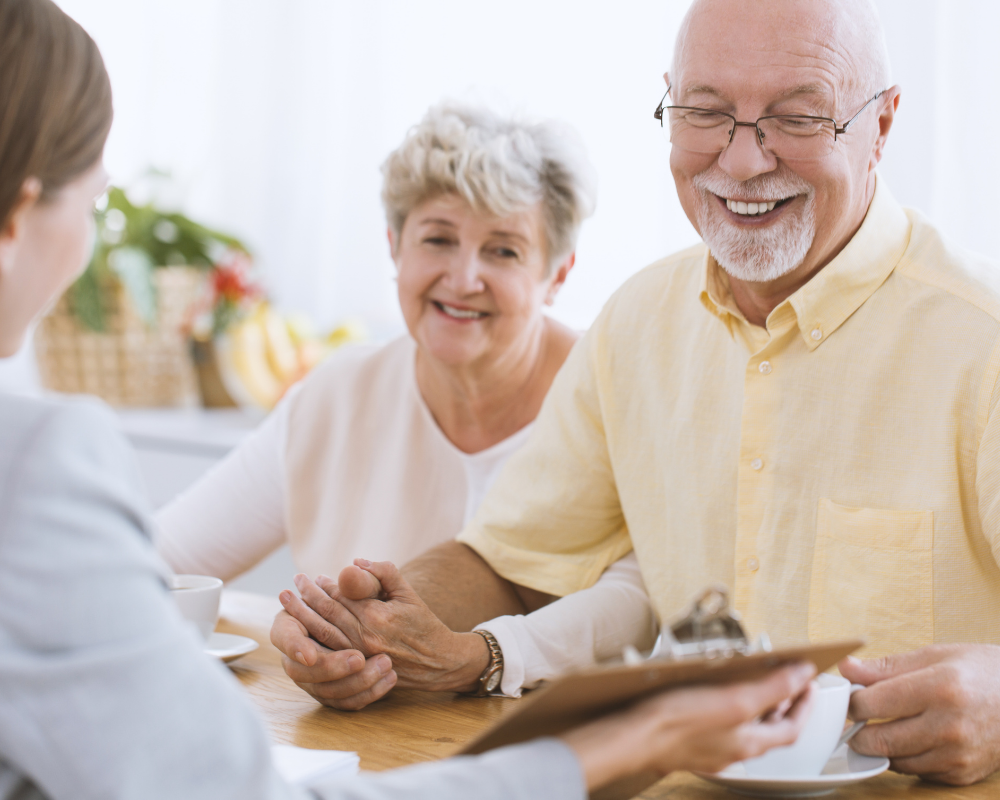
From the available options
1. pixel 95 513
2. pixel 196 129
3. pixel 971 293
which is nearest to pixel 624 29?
pixel 971 293

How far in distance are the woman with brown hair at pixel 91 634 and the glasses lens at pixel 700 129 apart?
29.0 inches

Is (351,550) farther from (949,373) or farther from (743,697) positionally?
(743,697)

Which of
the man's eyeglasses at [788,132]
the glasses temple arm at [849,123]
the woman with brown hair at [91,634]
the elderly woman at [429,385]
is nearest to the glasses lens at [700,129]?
the man's eyeglasses at [788,132]

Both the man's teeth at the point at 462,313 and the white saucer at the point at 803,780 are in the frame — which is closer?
the white saucer at the point at 803,780

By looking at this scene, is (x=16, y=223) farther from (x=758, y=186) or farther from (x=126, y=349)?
(x=126, y=349)

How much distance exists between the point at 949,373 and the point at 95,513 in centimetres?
90

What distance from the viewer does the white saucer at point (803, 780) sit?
0.79 metres

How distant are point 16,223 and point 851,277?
35.1 inches

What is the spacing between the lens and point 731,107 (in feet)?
3.96

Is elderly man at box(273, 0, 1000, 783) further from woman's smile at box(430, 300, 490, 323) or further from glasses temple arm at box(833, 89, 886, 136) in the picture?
woman's smile at box(430, 300, 490, 323)

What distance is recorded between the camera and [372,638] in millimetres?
1080

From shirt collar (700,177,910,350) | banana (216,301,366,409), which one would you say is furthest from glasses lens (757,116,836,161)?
banana (216,301,366,409)

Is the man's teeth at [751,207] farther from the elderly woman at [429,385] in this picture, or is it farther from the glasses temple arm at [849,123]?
the elderly woman at [429,385]

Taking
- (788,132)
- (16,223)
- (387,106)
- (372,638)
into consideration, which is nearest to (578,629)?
(372,638)
